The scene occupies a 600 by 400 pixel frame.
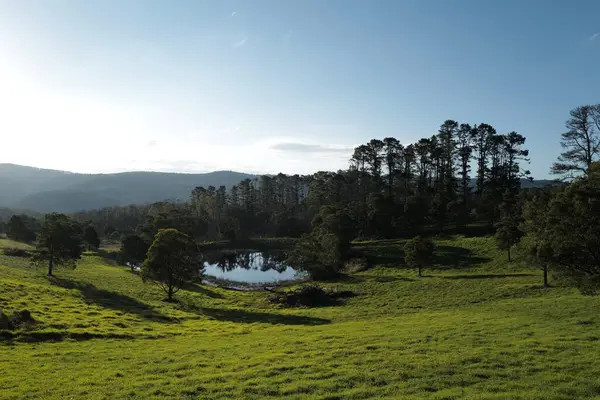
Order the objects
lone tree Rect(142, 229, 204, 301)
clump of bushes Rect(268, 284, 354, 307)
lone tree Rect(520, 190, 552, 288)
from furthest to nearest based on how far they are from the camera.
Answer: clump of bushes Rect(268, 284, 354, 307) < lone tree Rect(142, 229, 204, 301) < lone tree Rect(520, 190, 552, 288)

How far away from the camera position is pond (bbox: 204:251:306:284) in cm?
7912

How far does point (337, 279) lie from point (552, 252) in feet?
134

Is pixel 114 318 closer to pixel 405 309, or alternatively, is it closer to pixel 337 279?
pixel 405 309

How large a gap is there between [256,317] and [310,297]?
11397 millimetres

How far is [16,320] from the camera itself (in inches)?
1014

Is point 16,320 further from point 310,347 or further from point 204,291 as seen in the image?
point 204,291

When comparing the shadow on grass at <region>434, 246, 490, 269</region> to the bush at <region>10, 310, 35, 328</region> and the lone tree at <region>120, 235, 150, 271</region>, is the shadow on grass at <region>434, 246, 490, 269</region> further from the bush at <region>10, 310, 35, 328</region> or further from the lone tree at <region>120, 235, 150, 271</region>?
the bush at <region>10, 310, 35, 328</region>

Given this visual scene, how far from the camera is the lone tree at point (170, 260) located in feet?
148

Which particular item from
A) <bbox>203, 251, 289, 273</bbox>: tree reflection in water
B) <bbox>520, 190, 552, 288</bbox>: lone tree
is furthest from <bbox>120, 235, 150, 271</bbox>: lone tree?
<bbox>520, 190, 552, 288</bbox>: lone tree

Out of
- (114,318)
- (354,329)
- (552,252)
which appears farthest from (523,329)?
(114,318)

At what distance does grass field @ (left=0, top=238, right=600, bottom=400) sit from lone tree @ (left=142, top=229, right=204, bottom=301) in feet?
10.3

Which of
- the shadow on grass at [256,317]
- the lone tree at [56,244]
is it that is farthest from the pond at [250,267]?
the shadow on grass at [256,317]

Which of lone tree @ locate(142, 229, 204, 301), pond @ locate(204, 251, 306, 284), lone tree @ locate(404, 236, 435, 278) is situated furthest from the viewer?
pond @ locate(204, 251, 306, 284)

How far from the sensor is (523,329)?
78.1 feet
